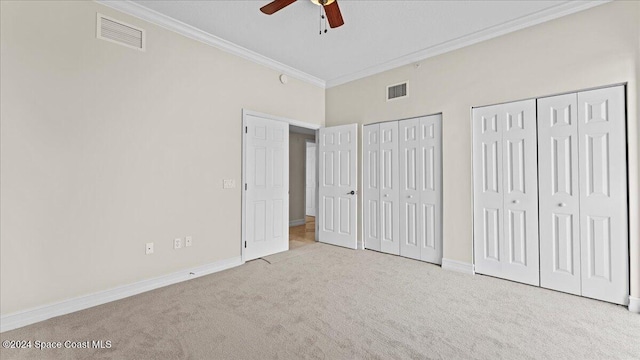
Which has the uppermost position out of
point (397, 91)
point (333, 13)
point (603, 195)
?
point (333, 13)

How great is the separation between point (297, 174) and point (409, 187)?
11.6ft

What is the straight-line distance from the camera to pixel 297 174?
7023mm

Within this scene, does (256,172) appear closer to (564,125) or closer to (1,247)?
(1,247)

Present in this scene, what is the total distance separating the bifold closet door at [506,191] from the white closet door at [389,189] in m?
1.08

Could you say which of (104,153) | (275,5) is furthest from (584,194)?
(104,153)

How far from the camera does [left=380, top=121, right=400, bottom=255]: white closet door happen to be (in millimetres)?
4184

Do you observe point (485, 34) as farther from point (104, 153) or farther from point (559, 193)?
point (104, 153)

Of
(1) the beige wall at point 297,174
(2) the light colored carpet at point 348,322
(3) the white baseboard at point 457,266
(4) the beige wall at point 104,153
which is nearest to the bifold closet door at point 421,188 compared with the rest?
(3) the white baseboard at point 457,266

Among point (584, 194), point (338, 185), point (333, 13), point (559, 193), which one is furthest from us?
point (338, 185)

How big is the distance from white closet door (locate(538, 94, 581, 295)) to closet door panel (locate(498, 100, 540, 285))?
62mm

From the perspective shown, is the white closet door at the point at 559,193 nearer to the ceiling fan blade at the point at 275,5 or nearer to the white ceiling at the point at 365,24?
the white ceiling at the point at 365,24

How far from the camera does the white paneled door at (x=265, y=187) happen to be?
12.9ft

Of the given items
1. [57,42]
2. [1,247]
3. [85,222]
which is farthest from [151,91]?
[1,247]

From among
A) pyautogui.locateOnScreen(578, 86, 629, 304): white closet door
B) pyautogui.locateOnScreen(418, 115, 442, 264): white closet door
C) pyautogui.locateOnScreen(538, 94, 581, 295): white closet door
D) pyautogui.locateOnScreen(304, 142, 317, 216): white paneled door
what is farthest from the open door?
pyautogui.locateOnScreen(304, 142, 317, 216): white paneled door
